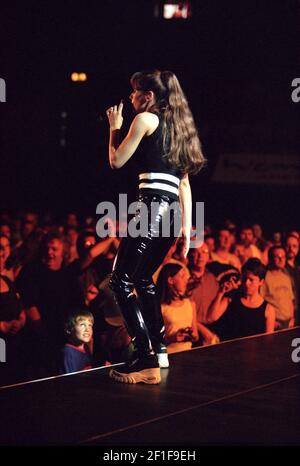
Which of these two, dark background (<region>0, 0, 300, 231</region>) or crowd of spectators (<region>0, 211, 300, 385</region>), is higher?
dark background (<region>0, 0, 300, 231</region>)

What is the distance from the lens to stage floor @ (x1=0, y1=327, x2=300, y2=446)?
2754 mm

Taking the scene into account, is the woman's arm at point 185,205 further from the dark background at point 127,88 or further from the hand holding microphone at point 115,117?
the dark background at point 127,88

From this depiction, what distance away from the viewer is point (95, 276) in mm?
5926

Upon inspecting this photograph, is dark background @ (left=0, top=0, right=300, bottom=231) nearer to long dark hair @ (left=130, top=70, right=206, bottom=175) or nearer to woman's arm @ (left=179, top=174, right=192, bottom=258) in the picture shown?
woman's arm @ (left=179, top=174, right=192, bottom=258)

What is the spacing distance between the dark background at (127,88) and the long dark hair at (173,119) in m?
12.4

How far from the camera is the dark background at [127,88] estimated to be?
16750 millimetres

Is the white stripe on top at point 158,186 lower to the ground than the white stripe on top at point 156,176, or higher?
lower

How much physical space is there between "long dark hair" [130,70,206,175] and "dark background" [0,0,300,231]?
1245cm

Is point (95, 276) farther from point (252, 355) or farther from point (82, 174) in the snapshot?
point (82, 174)
